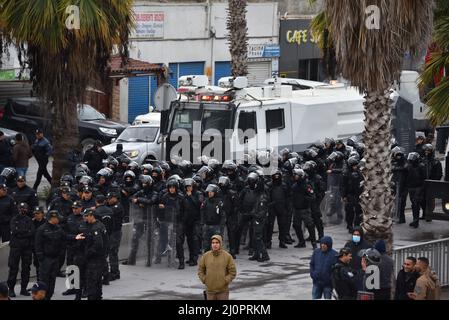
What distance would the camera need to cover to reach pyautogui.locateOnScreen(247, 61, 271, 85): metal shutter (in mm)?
43656

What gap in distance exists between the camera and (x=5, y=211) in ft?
68.0

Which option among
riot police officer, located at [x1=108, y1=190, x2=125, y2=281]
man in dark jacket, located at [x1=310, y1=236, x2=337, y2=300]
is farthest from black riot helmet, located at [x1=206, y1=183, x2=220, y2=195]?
man in dark jacket, located at [x1=310, y1=236, x2=337, y2=300]

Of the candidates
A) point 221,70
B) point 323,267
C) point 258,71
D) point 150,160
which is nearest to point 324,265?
point 323,267

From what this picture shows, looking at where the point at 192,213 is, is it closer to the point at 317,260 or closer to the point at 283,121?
the point at 317,260

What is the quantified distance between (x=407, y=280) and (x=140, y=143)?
14.1m

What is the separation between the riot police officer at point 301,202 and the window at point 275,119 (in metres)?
4.50

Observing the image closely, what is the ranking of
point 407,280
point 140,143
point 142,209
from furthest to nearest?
point 140,143, point 142,209, point 407,280

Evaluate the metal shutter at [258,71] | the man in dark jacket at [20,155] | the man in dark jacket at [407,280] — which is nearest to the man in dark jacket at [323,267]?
the man in dark jacket at [407,280]

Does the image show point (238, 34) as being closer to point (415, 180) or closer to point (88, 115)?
point (88, 115)

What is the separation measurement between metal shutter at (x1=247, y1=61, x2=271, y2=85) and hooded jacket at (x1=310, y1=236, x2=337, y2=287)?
26.2 meters

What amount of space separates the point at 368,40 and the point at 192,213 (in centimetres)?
519

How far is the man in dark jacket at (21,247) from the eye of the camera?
19.3 meters

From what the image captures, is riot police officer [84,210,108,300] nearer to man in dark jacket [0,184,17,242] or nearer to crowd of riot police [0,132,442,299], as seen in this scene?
crowd of riot police [0,132,442,299]

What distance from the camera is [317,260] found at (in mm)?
17609
